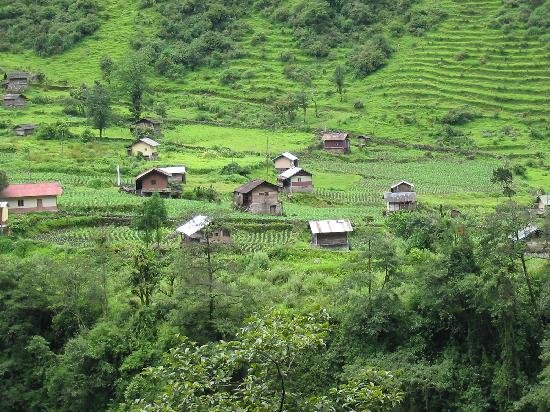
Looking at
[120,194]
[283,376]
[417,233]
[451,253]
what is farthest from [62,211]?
[283,376]

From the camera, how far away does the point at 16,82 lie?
92.0m

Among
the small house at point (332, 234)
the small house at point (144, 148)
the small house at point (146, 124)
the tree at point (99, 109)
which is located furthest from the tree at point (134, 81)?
the small house at point (332, 234)

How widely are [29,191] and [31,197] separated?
0.42 metres

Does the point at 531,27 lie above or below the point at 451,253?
above

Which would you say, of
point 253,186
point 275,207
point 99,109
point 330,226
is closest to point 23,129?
point 99,109

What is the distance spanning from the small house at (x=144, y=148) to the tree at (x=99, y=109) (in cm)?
672

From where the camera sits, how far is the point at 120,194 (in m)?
53.8

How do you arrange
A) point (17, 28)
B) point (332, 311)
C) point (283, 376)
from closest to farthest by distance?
point (283, 376) → point (332, 311) → point (17, 28)

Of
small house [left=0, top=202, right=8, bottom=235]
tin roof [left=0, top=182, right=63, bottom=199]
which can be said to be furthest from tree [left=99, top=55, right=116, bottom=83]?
small house [left=0, top=202, right=8, bottom=235]

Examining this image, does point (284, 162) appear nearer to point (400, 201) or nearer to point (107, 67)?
point (400, 201)

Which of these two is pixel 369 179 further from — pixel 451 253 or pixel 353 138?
pixel 451 253

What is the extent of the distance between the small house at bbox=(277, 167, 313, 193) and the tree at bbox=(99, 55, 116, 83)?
4429 centimetres

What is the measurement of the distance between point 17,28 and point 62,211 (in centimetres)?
7238

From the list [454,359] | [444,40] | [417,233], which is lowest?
[454,359]
